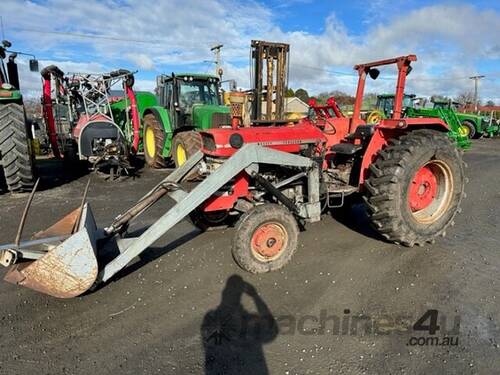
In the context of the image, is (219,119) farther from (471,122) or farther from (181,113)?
(471,122)

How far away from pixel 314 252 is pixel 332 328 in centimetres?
137

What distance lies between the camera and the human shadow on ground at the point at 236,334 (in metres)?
2.35

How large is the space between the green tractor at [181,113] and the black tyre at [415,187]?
5078 millimetres

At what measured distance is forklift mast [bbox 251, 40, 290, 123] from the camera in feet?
29.0

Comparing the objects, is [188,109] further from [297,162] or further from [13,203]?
[297,162]

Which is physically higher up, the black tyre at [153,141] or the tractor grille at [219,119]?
the tractor grille at [219,119]

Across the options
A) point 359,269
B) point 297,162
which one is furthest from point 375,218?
point 297,162

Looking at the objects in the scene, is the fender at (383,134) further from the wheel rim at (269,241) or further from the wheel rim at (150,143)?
the wheel rim at (150,143)

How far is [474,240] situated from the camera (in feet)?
14.5

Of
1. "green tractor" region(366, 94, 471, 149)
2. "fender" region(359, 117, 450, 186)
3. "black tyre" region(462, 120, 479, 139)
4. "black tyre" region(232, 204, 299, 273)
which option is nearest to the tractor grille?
"green tractor" region(366, 94, 471, 149)

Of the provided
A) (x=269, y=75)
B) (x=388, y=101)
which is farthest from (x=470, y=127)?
(x=269, y=75)

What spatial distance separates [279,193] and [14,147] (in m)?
5.11

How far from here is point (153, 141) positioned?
390 inches

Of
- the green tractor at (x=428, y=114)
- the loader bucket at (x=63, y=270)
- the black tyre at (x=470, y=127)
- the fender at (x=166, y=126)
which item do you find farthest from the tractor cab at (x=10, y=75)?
the black tyre at (x=470, y=127)
